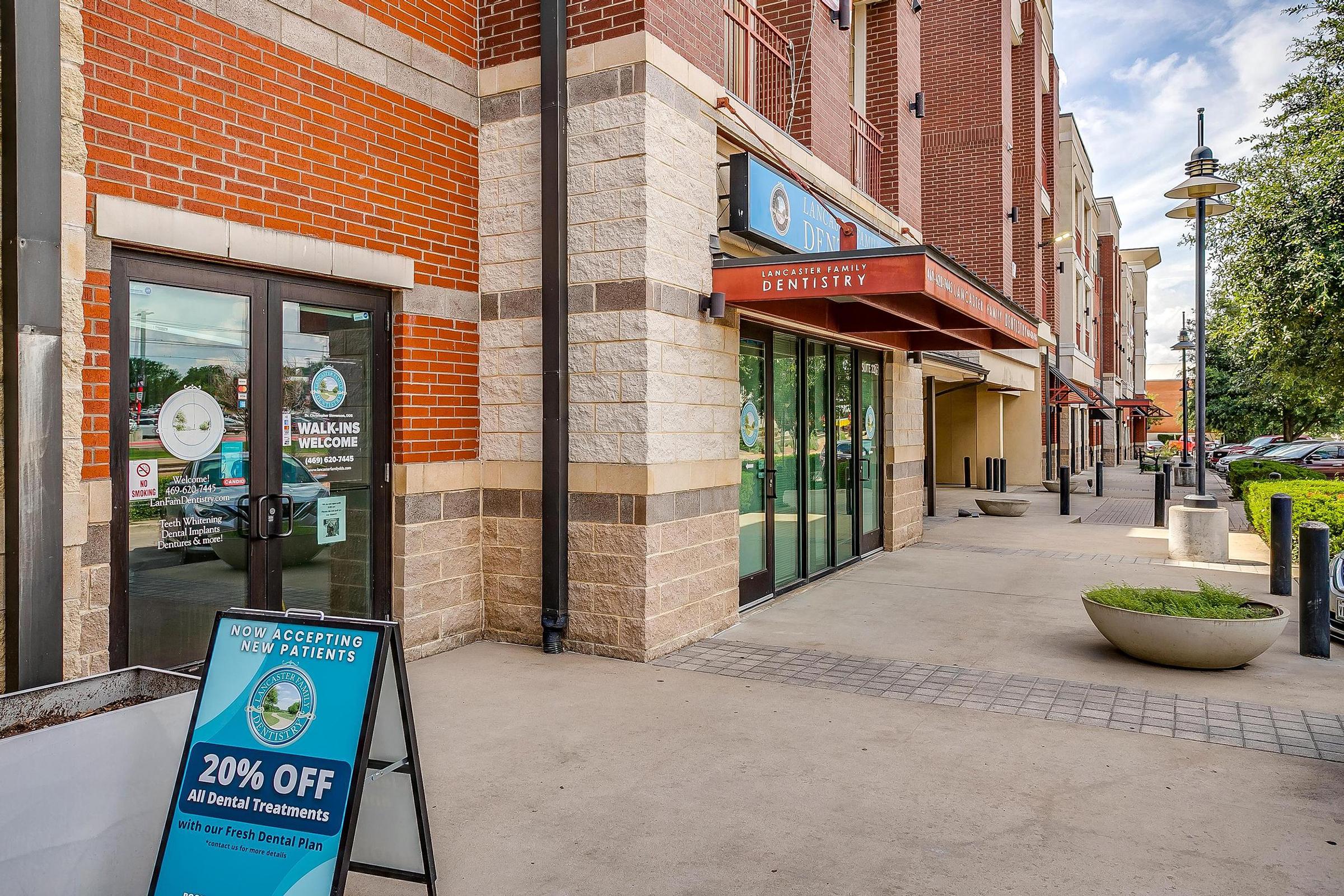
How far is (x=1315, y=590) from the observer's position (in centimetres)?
698

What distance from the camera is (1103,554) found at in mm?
12688

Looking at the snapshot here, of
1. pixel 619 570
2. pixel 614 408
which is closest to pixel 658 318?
pixel 614 408

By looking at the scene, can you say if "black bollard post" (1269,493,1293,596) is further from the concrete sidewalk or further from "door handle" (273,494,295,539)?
"door handle" (273,494,295,539)

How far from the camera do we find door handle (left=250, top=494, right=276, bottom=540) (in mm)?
5793

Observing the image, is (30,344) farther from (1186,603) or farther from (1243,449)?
(1243,449)

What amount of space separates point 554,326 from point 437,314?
96 centimetres

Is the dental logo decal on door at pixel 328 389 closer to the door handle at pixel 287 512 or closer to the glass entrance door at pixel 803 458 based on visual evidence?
the door handle at pixel 287 512

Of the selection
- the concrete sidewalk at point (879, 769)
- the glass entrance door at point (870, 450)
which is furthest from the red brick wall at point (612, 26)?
the glass entrance door at point (870, 450)

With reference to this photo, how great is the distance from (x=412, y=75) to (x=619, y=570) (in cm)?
409

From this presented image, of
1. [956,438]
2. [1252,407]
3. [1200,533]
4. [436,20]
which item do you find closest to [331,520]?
[436,20]

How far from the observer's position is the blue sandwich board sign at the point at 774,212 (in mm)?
7984

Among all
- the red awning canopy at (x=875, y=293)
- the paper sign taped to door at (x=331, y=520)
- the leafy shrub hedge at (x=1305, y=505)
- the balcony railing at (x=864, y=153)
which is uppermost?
the balcony railing at (x=864, y=153)

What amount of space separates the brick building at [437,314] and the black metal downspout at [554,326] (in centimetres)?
7

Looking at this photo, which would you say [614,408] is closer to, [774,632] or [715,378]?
[715,378]
